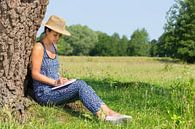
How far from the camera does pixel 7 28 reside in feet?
22.7

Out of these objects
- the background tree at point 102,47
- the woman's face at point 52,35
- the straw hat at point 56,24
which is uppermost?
the straw hat at point 56,24

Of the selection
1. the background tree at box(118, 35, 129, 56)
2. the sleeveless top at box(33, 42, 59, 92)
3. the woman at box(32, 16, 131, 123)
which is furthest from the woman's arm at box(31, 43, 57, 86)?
the background tree at box(118, 35, 129, 56)

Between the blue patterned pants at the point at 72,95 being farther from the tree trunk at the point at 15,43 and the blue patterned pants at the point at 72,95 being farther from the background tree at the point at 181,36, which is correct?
the background tree at the point at 181,36

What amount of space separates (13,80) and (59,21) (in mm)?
1221

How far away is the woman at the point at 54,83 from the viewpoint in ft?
24.3

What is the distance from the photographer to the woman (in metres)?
7.40

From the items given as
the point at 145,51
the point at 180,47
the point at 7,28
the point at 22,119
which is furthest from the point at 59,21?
the point at 145,51

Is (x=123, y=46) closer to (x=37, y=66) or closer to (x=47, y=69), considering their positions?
(x=47, y=69)

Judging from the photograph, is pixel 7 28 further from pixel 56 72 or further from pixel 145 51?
pixel 145 51

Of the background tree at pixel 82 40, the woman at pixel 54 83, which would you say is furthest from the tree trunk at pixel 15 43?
the background tree at pixel 82 40

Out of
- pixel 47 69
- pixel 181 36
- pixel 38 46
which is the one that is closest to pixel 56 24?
pixel 38 46

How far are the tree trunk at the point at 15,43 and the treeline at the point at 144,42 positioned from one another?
62.5 meters

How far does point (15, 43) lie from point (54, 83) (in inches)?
35.2

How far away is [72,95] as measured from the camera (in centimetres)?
757
